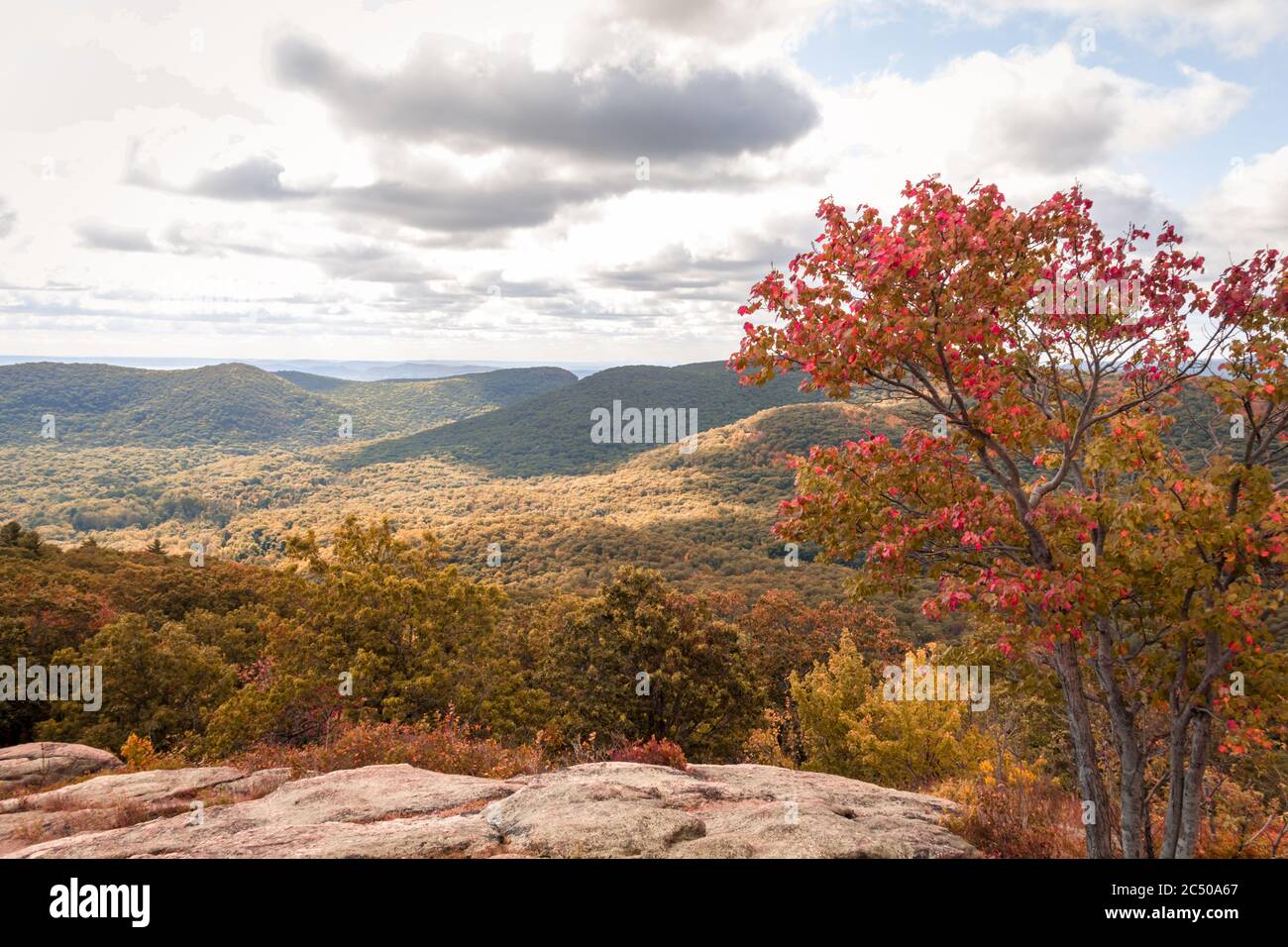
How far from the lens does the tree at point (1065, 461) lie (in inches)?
268

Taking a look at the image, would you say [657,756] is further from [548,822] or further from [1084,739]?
[1084,739]

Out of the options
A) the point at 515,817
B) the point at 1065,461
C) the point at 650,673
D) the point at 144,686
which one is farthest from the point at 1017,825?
the point at 144,686

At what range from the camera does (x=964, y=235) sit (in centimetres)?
679

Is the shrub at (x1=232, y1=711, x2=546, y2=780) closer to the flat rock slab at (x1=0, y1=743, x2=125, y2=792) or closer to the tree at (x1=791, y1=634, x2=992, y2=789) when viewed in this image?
the flat rock slab at (x1=0, y1=743, x2=125, y2=792)

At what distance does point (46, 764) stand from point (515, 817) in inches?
626

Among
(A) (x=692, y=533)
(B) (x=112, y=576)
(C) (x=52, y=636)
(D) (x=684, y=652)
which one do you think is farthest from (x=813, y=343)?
(A) (x=692, y=533)

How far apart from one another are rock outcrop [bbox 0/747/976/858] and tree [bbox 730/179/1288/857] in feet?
9.98

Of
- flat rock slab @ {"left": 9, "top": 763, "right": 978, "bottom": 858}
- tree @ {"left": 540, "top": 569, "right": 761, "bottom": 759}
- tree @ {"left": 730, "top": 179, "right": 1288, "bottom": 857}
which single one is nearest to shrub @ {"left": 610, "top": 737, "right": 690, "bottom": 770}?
flat rock slab @ {"left": 9, "top": 763, "right": 978, "bottom": 858}

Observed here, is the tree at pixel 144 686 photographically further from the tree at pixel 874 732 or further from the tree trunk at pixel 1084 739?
the tree trunk at pixel 1084 739

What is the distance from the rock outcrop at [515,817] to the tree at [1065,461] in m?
3.04

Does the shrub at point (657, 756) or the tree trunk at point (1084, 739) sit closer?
the tree trunk at point (1084, 739)

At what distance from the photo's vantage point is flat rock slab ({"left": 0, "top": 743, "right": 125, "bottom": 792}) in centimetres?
1490

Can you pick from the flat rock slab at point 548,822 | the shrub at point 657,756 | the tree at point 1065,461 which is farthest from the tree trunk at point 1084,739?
the shrub at point 657,756
